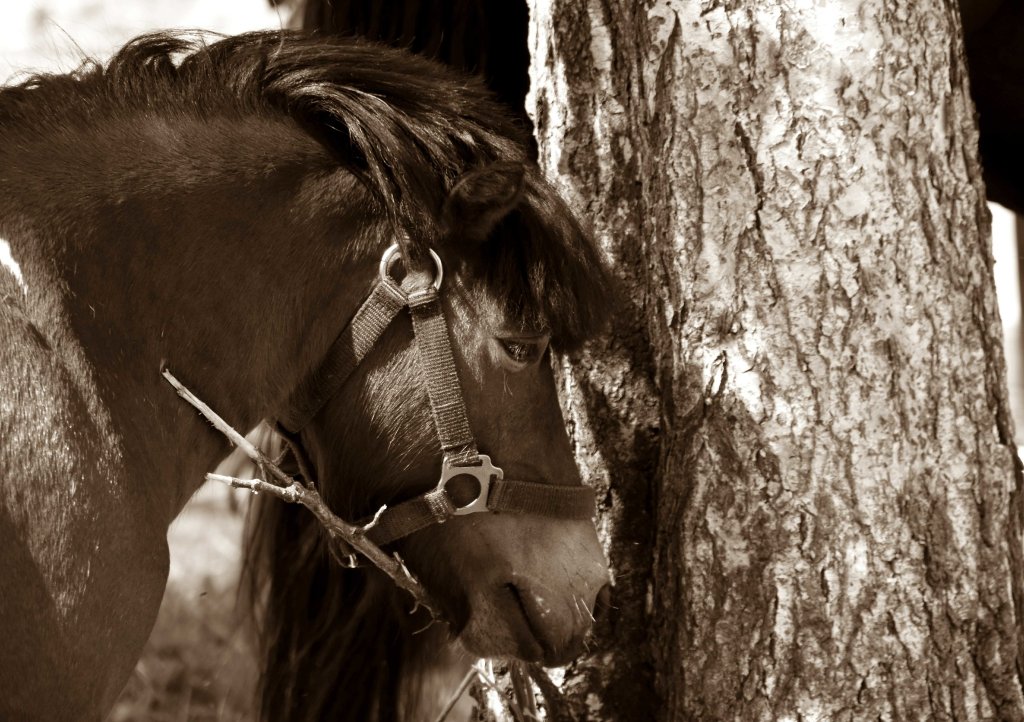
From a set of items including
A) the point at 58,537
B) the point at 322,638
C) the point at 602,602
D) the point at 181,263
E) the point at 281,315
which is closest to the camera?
the point at 58,537

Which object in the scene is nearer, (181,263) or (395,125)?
(181,263)

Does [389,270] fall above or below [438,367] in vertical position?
above

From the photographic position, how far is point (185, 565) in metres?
6.08

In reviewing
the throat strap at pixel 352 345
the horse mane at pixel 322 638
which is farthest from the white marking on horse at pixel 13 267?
the horse mane at pixel 322 638

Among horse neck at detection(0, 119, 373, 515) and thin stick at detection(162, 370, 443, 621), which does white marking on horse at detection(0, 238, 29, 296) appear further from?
thin stick at detection(162, 370, 443, 621)

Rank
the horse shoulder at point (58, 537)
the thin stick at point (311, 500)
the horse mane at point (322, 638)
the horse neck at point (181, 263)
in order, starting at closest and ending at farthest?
the horse shoulder at point (58, 537) < the horse neck at point (181, 263) < the thin stick at point (311, 500) < the horse mane at point (322, 638)

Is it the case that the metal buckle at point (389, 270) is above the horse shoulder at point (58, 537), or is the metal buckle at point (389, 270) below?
above

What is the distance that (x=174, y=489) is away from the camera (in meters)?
2.28

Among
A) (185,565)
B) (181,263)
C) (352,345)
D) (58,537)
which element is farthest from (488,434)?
(185,565)

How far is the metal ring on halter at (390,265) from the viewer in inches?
93.2

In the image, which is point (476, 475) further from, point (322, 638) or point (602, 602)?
point (322, 638)

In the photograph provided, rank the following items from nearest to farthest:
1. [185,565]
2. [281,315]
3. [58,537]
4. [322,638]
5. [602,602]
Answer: [58,537] → [281,315] → [602,602] → [322,638] → [185,565]

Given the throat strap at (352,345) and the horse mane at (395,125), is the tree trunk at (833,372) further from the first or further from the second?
the throat strap at (352,345)

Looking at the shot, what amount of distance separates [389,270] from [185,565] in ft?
13.6
